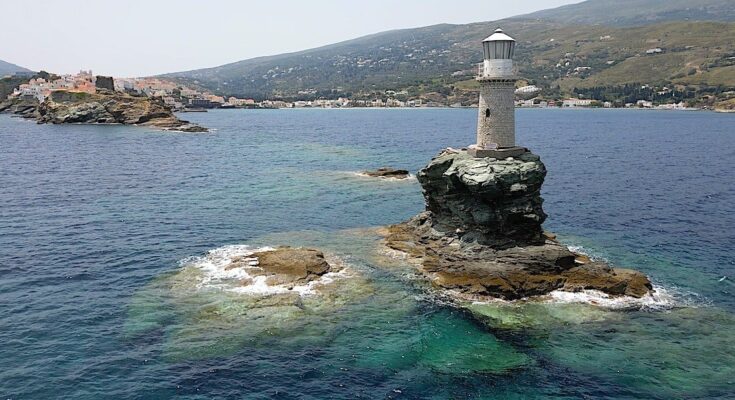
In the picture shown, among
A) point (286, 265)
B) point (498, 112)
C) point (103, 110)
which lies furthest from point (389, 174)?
point (103, 110)

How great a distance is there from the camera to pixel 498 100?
Answer: 135 ft

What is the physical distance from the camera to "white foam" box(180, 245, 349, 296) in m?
34.8

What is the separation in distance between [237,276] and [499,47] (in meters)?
25.8

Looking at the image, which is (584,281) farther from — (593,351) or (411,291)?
(411,291)

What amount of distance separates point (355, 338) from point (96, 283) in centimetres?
1893

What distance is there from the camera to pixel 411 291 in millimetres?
35438

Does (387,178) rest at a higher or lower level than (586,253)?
higher

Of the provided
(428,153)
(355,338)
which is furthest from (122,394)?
(428,153)

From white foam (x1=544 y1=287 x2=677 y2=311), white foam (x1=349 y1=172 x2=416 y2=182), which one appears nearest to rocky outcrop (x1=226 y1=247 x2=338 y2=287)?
white foam (x1=544 y1=287 x2=677 y2=311)

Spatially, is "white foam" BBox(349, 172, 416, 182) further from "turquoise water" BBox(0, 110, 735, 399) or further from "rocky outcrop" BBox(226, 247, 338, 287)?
"rocky outcrop" BBox(226, 247, 338, 287)

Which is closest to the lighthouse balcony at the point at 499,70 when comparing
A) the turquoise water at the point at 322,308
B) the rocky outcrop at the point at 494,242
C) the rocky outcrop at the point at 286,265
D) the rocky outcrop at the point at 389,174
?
the rocky outcrop at the point at 494,242

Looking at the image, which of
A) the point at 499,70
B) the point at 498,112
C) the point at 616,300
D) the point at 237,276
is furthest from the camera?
the point at 498,112

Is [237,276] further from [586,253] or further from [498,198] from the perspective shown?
[586,253]

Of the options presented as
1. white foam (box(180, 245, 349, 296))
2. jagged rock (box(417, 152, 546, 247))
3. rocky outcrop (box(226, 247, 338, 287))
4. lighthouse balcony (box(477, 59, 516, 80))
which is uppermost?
lighthouse balcony (box(477, 59, 516, 80))
